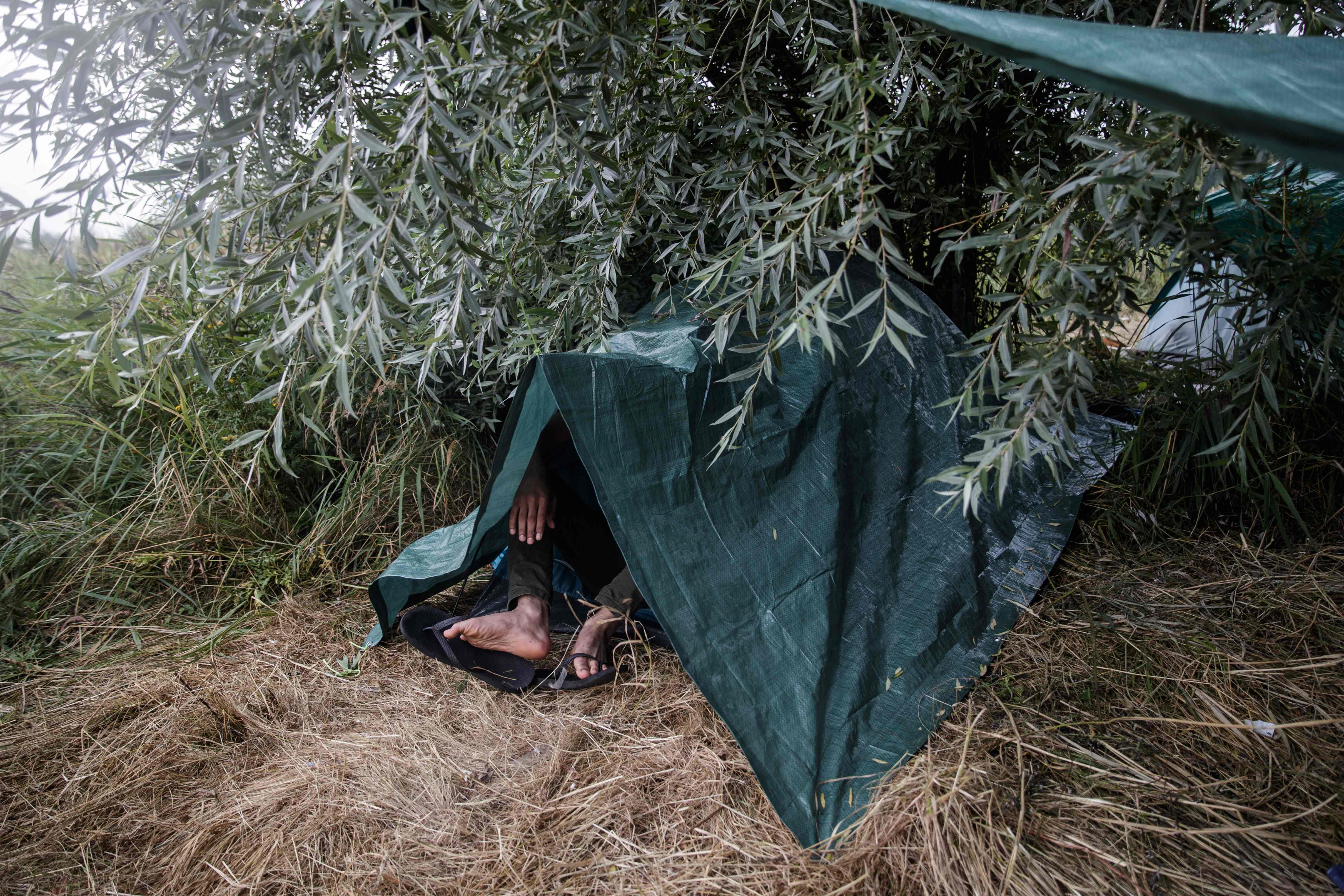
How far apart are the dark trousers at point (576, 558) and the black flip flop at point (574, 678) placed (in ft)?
0.53

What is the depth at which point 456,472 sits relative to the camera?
2623 millimetres

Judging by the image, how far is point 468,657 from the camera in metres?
1.96

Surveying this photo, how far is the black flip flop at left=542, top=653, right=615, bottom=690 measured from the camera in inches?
75.0

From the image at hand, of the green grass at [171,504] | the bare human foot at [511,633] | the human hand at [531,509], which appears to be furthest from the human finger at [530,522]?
the green grass at [171,504]

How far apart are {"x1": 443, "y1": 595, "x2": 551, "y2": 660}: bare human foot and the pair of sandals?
2cm

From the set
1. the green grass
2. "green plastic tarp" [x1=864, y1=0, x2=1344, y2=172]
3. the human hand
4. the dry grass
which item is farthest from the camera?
the green grass

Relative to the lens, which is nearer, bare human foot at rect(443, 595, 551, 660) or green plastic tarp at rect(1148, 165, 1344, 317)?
green plastic tarp at rect(1148, 165, 1344, 317)

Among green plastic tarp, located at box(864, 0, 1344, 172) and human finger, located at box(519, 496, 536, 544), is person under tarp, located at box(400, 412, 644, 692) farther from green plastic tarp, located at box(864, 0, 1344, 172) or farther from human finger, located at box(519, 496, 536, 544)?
green plastic tarp, located at box(864, 0, 1344, 172)

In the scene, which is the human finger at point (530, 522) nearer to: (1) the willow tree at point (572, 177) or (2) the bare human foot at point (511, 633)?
(2) the bare human foot at point (511, 633)

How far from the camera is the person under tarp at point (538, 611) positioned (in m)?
1.95

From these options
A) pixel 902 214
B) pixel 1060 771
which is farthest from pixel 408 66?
pixel 1060 771

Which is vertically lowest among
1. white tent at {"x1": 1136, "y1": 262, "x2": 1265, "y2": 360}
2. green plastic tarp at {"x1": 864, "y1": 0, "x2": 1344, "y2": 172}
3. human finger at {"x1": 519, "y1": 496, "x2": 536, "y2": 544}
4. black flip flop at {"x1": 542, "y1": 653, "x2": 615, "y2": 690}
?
black flip flop at {"x1": 542, "y1": 653, "x2": 615, "y2": 690}

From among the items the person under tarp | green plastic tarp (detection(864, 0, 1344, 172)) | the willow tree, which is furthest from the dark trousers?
green plastic tarp (detection(864, 0, 1344, 172))

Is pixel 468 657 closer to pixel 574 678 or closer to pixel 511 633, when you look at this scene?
pixel 511 633
